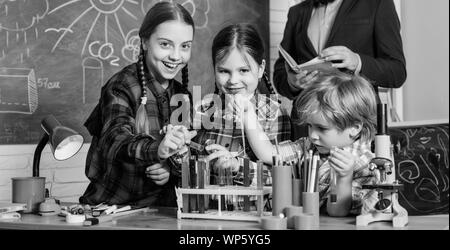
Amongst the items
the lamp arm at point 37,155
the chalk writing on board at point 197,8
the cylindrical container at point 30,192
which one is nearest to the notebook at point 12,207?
the cylindrical container at point 30,192

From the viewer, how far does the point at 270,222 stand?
3.54 ft

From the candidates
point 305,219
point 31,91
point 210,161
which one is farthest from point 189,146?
point 31,91

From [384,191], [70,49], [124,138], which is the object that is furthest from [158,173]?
[70,49]

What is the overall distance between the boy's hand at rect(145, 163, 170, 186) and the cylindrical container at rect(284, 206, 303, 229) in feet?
1.99

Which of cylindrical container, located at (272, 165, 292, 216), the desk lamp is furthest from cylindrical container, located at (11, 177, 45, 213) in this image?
cylindrical container, located at (272, 165, 292, 216)

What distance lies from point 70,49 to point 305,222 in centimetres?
152

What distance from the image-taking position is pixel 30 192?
1418mm

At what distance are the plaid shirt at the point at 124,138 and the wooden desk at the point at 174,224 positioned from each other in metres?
0.44

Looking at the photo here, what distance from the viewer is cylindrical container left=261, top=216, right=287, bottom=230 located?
1076mm

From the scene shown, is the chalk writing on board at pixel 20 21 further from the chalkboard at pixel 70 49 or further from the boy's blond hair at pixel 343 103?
the boy's blond hair at pixel 343 103

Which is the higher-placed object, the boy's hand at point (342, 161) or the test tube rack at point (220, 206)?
the boy's hand at point (342, 161)

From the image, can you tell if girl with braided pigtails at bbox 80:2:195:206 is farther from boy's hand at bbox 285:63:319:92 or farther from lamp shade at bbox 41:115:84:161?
boy's hand at bbox 285:63:319:92

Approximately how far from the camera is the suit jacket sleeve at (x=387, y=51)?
173 cm

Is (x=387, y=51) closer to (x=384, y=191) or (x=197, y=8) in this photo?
(x=384, y=191)
